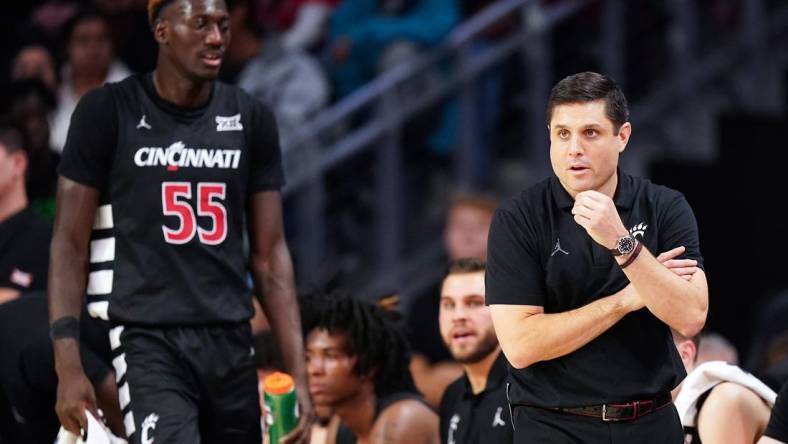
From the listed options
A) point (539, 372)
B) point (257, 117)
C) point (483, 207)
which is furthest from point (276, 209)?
point (483, 207)

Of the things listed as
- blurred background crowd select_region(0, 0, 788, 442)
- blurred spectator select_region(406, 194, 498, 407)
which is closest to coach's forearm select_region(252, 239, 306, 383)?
blurred spectator select_region(406, 194, 498, 407)

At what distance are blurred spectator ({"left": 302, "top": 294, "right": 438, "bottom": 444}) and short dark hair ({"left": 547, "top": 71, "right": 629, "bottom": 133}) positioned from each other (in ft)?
7.63

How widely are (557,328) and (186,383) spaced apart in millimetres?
1515

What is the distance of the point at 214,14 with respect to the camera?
5570 mm

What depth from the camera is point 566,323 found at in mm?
4520

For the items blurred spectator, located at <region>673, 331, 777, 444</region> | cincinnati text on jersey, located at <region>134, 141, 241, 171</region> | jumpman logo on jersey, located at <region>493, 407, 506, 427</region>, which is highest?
cincinnati text on jersey, located at <region>134, 141, 241, 171</region>

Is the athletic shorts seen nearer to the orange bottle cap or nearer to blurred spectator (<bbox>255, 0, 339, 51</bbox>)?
the orange bottle cap

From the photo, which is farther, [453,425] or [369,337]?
[369,337]

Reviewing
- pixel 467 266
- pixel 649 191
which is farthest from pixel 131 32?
pixel 649 191

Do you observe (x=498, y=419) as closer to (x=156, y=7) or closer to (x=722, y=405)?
(x=722, y=405)

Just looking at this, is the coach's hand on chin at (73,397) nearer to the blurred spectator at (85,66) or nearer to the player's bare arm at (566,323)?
the player's bare arm at (566,323)

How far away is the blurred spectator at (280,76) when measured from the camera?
9539 millimetres

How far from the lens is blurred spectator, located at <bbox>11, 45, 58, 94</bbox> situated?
9.47 meters

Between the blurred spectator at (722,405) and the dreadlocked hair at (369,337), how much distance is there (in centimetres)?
155
